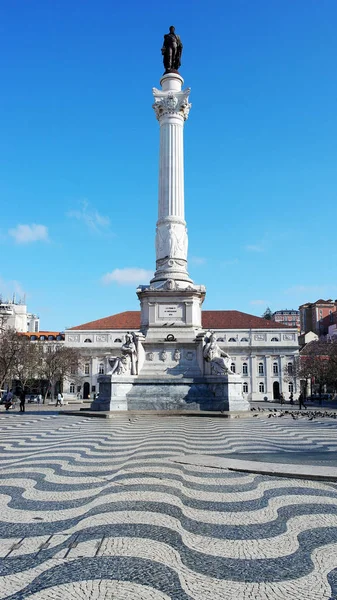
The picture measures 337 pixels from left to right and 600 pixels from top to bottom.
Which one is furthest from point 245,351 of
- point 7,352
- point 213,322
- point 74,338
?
point 7,352

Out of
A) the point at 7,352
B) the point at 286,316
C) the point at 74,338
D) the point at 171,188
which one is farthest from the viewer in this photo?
the point at 286,316

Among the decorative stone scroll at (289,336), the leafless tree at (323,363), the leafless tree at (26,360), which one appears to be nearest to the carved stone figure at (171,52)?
the leafless tree at (26,360)

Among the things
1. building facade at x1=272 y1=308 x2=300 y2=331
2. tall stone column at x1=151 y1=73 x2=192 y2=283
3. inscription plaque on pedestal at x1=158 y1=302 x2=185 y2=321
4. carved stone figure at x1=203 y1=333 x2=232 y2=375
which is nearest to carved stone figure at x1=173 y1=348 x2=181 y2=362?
carved stone figure at x1=203 y1=333 x2=232 y2=375

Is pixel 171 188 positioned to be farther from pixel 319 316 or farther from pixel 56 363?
pixel 319 316

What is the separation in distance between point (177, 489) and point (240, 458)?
264 centimetres

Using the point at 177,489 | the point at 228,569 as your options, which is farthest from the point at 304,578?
the point at 177,489

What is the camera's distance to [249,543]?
392cm

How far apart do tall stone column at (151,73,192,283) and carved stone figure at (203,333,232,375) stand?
15.1ft

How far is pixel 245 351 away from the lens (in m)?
72.0

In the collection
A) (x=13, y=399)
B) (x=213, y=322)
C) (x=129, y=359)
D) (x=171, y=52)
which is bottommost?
(x=13, y=399)

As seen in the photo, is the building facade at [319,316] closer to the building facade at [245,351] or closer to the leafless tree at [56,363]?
the building facade at [245,351]

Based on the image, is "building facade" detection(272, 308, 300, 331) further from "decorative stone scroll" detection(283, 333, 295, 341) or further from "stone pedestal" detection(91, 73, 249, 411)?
"stone pedestal" detection(91, 73, 249, 411)

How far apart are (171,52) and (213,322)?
49.0 meters

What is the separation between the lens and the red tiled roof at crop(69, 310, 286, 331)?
236 ft
